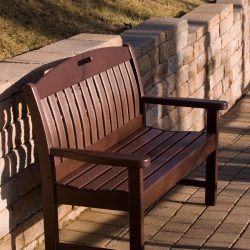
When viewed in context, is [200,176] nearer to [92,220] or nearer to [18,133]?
[92,220]

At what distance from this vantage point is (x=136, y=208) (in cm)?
457

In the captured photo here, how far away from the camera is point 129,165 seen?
447cm

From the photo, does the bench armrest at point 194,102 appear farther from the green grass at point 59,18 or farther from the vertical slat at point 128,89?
the green grass at point 59,18

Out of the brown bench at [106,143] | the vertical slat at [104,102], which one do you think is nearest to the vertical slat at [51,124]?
the brown bench at [106,143]

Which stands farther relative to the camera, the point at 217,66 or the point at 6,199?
the point at 217,66

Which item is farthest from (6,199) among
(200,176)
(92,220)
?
(200,176)

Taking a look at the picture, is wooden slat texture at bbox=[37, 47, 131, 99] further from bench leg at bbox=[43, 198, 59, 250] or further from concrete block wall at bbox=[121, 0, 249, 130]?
concrete block wall at bbox=[121, 0, 249, 130]

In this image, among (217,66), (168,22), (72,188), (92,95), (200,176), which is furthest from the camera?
(217,66)

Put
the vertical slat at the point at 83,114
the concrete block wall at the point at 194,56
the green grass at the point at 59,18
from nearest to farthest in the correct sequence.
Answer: the vertical slat at the point at 83,114 → the concrete block wall at the point at 194,56 → the green grass at the point at 59,18

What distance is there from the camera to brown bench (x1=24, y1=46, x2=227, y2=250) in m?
4.63

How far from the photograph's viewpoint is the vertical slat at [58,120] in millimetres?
4840

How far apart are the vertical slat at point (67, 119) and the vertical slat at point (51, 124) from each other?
5.5 inches

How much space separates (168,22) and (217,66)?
55.4 inches

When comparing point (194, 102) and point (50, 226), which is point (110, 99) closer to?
point (194, 102)
